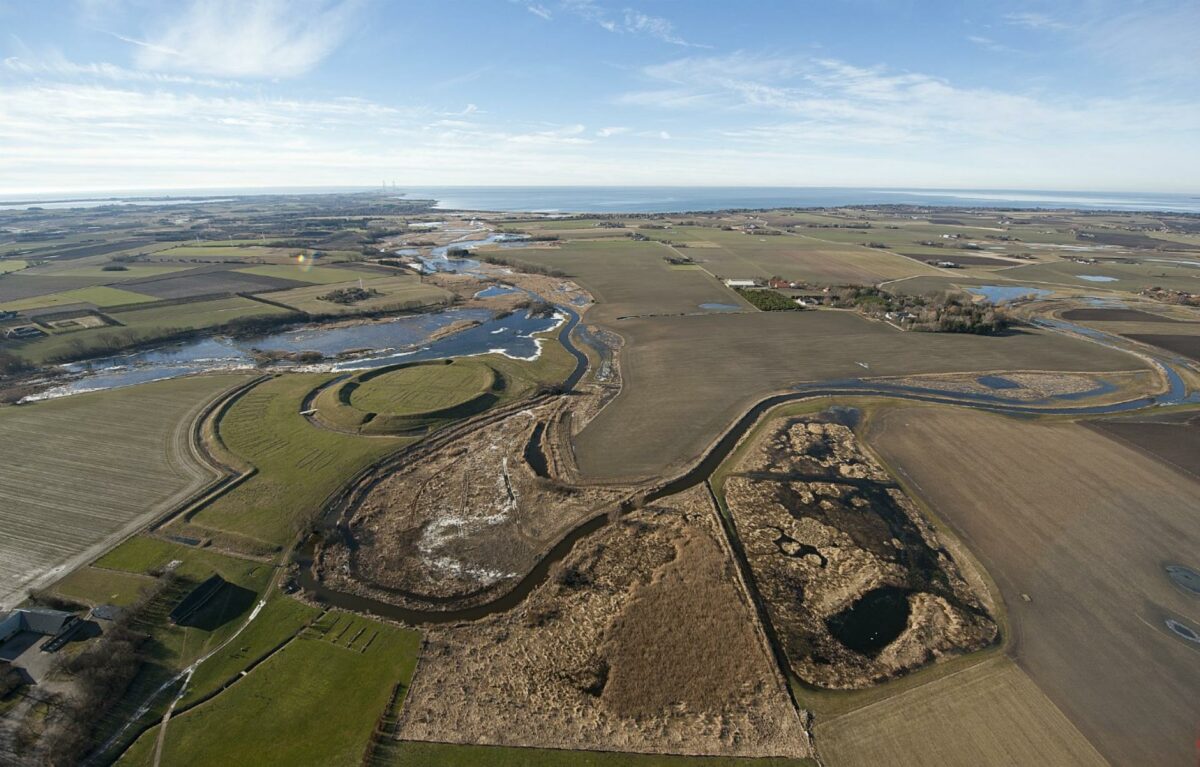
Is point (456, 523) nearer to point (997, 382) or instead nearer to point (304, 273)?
point (997, 382)

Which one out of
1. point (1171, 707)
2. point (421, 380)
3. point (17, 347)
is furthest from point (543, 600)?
point (17, 347)

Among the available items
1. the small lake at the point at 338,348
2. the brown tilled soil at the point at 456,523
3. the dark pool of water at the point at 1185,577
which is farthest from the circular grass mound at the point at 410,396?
the dark pool of water at the point at 1185,577

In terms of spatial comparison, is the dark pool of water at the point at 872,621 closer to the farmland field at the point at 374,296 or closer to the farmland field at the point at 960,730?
the farmland field at the point at 960,730

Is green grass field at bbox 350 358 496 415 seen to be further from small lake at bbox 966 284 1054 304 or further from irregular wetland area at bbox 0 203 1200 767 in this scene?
small lake at bbox 966 284 1054 304

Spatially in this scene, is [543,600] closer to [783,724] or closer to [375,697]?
[375,697]

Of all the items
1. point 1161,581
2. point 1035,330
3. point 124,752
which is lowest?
point 124,752
